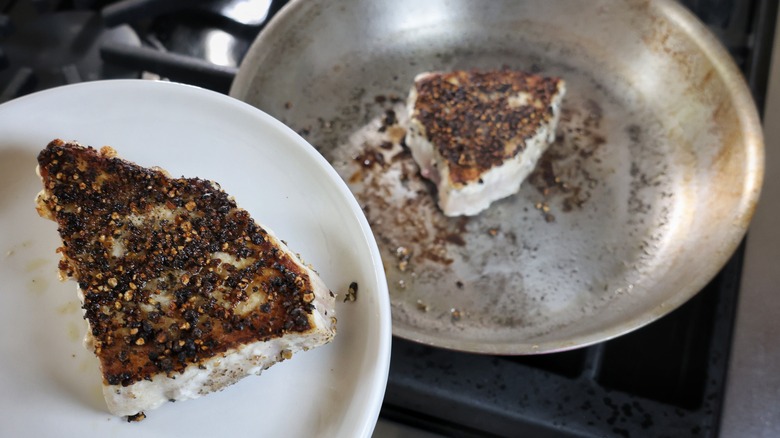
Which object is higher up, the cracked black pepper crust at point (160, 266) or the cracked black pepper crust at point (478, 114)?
the cracked black pepper crust at point (160, 266)

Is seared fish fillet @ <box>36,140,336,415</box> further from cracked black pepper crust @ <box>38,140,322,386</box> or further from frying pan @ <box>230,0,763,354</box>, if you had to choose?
frying pan @ <box>230,0,763,354</box>

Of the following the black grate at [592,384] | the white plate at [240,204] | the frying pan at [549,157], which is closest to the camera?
the white plate at [240,204]

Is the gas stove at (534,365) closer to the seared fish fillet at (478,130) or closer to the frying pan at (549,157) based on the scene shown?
the frying pan at (549,157)

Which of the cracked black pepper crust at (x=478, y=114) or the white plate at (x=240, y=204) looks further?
the cracked black pepper crust at (x=478, y=114)

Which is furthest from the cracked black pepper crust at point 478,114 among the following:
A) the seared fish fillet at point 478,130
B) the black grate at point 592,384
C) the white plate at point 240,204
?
the white plate at point 240,204

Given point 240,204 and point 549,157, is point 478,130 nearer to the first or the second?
point 549,157

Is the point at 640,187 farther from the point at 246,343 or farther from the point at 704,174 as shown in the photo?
the point at 246,343

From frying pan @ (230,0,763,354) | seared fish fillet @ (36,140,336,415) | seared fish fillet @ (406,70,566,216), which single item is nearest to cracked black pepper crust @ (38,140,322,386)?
seared fish fillet @ (36,140,336,415)
